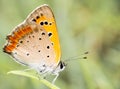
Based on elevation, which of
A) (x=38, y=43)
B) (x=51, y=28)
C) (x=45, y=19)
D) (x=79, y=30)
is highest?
(x=45, y=19)

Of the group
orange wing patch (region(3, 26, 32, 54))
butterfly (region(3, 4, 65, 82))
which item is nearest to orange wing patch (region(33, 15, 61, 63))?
butterfly (region(3, 4, 65, 82))

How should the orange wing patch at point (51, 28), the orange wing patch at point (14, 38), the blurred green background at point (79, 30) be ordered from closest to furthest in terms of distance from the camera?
the orange wing patch at point (14, 38) < the orange wing patch at point (51, 28) < the blurred green background at point (79, 30)

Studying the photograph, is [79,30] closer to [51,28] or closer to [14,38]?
[51,28]

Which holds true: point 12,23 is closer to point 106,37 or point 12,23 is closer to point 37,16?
point 106,37

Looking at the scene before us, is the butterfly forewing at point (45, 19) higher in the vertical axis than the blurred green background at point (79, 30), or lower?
higher

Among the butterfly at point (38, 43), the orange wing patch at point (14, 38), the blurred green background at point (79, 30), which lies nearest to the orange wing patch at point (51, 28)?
the butterfly at point (38, 43)

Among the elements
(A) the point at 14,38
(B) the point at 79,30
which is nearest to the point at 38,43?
(A) the point at 14,38

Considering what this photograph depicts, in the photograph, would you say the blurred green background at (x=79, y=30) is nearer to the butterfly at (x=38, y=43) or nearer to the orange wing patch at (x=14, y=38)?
the butterfly at (x=38, y=43)
